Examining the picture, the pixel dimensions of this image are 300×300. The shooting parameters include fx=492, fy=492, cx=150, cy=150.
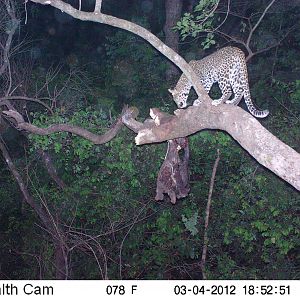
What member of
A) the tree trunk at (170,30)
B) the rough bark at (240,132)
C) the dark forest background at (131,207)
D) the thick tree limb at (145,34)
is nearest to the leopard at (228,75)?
the dark forest background at (131,207)

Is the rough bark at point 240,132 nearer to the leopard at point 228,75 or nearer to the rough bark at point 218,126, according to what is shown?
the rough bark at point 218,126

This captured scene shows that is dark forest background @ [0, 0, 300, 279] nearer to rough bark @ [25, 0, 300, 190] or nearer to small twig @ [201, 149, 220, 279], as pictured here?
small twig @ [201, 149, 220, 279]

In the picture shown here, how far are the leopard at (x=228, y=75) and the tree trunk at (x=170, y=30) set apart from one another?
431 cm

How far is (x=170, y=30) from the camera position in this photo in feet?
39.6

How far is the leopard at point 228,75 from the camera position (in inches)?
277

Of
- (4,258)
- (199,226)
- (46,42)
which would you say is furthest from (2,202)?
(46,42)

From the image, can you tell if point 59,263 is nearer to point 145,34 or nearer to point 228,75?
point 228,75

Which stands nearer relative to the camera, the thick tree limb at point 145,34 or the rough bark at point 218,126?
→ the rough bark at point 218,126

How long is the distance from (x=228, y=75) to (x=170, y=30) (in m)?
5.22

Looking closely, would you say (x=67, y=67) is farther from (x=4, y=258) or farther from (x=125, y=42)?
(x=4, y=258)

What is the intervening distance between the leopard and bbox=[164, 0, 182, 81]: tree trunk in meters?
4.31

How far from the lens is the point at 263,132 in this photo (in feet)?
12.0

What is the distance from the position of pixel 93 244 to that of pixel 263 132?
15.9 feet

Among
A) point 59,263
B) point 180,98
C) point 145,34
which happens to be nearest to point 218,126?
point 145,34
